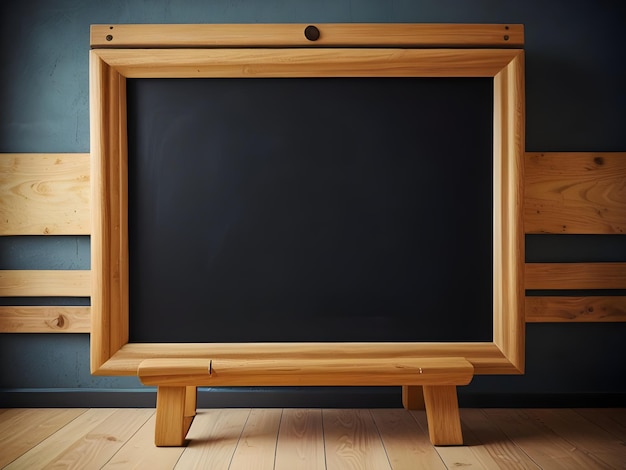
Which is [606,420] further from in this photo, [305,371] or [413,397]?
[305,371]

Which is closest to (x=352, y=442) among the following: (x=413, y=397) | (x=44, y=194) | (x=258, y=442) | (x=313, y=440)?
(x=313, y=440)

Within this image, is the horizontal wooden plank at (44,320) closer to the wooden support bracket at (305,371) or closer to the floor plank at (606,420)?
the wooden support bracket at (305,371)

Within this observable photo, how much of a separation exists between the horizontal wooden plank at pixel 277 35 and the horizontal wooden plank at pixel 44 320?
2.81 ft

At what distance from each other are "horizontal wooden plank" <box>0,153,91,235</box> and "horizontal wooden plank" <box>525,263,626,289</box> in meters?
1.47

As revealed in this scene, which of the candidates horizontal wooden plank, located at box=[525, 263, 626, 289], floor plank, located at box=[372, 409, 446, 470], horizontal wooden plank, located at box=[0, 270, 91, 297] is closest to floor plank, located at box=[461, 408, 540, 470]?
floor plank, located at box=[372, 409, 446, 470]

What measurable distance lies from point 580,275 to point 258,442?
114 centimetres

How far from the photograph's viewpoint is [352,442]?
1.43 m

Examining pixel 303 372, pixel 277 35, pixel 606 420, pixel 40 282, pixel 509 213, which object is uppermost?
pixel 277 35

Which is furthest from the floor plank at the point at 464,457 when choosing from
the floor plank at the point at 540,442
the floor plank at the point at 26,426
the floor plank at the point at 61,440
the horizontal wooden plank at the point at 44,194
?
the horizontal wooden plank at the point at 44,194

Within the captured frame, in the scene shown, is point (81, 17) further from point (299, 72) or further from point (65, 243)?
point (299, 72)

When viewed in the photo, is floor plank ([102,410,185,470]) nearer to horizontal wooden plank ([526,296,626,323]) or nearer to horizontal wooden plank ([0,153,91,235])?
horizontal wooden plank ([0,153,91,235])

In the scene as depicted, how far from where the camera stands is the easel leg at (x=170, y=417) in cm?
139

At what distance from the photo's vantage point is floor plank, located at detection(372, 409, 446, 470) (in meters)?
1.29

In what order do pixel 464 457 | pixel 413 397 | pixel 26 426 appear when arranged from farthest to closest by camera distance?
pixel 413 397, pixel 26 426, pixel 464 457
